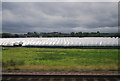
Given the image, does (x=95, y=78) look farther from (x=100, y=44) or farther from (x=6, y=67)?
(x=100, y=44)

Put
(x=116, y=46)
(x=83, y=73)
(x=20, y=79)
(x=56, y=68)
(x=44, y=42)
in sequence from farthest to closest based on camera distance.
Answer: (x=44, y=42), (x=116, y=46), (x=56, y=68), (x=83, y=73), (x=20, y=79)

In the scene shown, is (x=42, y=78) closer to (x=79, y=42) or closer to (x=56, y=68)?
(x=56, y=68)

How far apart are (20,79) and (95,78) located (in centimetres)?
671

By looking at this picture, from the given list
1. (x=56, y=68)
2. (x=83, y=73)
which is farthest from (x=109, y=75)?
(x=56, y=68)

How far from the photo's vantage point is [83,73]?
1563 cm

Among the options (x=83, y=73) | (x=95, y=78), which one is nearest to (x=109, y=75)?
(x=95, y=78)

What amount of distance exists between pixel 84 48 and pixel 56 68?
56.0 ft

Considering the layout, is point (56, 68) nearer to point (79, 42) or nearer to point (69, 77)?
point (69, 77)

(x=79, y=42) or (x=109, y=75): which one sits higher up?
(x=79, y=42)

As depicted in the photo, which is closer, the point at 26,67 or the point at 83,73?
the point at 83,73

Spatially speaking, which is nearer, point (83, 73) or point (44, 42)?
point (83, 73)

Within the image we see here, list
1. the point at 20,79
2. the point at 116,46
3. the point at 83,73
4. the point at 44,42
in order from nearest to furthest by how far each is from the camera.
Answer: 1. the point at 20,79
2. the point at 83,73
3. the point at 116,46
4. the point at 44,42

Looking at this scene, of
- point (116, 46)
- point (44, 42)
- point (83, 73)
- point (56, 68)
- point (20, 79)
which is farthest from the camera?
point (44, 42)

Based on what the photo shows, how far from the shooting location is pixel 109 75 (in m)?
14.7
